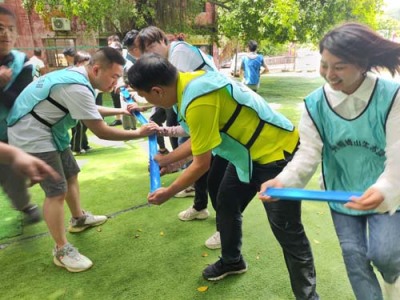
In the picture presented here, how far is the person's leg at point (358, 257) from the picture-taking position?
57.1 inches

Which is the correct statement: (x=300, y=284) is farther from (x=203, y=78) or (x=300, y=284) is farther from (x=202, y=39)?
(x=202, y=39)

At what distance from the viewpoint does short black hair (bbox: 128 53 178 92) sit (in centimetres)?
163

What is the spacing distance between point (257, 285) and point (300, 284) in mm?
459

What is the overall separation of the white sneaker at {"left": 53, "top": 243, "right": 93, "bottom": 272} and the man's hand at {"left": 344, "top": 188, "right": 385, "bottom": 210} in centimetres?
200

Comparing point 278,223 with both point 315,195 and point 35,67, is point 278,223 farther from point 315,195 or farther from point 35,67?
point 35,67

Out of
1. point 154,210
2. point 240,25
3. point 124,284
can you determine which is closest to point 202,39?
point 240,25

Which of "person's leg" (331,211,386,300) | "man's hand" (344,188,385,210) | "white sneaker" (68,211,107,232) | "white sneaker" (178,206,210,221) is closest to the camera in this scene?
"man's hand" (344,188,385,210)

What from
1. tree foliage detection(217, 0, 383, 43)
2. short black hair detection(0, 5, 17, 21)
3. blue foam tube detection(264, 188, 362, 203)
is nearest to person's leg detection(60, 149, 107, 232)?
short black hair detection(0, 5, 17, 21)

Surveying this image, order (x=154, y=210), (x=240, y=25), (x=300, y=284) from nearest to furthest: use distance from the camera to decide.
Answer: (x=300, y=284) → (x=154, y=210) → (x=240, y=25)

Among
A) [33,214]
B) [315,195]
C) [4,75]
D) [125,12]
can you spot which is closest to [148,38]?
[4,75]

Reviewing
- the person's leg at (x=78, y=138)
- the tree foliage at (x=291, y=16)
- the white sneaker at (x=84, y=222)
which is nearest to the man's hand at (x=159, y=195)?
the white sneaker at (x=84, y=222)

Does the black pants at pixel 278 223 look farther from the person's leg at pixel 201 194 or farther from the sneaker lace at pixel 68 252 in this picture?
the sneaker lace at pixel 68 252

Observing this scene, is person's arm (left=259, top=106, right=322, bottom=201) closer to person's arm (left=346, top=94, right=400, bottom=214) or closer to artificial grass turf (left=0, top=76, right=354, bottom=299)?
person's arm (left=346, top=94, right=400, bottom=214)

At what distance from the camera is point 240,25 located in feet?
33.7
